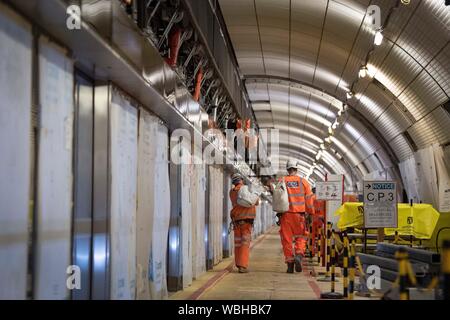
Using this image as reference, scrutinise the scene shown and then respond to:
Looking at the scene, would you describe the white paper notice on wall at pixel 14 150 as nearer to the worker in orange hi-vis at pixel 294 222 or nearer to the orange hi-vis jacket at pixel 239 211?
the worker in orange hi-vis at pixel 294 222

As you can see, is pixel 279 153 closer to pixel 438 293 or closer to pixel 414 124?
pixel 414 124

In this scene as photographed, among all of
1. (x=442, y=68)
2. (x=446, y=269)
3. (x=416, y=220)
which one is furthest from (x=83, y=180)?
(x=416, y=220)

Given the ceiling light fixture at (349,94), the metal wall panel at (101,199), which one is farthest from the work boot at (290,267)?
the ceiling light fixture at (349,94)

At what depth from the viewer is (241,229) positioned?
12062mm

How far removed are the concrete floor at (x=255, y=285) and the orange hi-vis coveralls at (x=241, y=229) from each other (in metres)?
0.33

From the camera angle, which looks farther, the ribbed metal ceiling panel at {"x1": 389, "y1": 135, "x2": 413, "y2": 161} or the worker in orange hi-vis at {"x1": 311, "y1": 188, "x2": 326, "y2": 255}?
the ribbed metal ceiling panel at {"x1": 389, "y1": 135, "x2": 413, "y2": 161}

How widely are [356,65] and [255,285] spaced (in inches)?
298

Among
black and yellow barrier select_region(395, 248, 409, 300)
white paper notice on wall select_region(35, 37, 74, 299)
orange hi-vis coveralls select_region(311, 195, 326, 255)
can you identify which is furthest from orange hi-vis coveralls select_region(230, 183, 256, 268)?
black and yellow barrier select_region(395, 248, 409, 300)

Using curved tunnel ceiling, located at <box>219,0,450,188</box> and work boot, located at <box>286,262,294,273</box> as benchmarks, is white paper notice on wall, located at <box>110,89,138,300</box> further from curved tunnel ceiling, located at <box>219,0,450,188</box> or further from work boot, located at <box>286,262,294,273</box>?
curved tunnel ceiling, located at <box>219,0,450,188</box>

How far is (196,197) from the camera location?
34.8ft

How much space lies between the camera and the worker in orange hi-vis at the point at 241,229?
12.0m

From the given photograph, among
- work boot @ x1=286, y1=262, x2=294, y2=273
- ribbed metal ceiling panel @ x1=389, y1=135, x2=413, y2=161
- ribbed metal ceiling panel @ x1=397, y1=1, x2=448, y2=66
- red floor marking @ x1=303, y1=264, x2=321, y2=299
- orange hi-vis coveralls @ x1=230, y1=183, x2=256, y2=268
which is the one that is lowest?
red floor marking @ x1=303, y1=264, x2=321, y2=299

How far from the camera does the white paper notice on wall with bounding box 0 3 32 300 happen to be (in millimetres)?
3787

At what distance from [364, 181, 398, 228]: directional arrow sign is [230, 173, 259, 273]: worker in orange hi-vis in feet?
7.03
